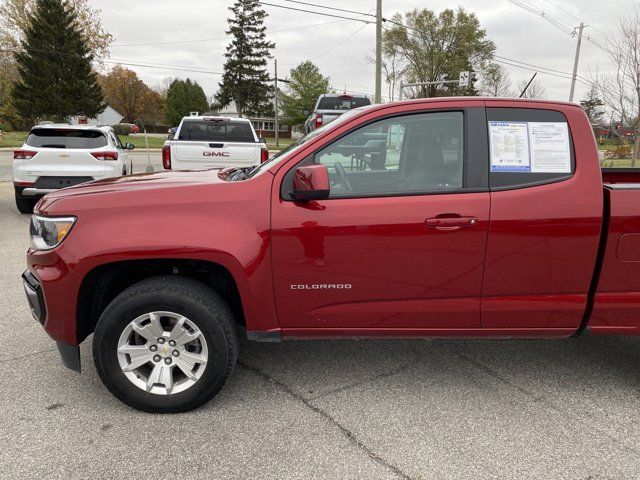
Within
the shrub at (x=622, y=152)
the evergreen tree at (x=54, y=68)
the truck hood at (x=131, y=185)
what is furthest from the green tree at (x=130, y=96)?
the truck hood at (x=131, y=185)

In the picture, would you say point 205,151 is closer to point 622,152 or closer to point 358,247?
point 358,247

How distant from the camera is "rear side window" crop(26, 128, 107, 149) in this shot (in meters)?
8.66

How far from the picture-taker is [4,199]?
1092 centimetres

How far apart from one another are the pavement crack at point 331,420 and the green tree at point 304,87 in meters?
60.9

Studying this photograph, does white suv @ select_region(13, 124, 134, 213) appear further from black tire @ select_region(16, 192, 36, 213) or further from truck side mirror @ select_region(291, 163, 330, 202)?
truck side mirror @ select_region(291, 163, 330, 202)

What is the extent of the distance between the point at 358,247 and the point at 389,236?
0.18 m

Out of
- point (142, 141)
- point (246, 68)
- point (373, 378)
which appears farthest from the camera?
point (246, 68)

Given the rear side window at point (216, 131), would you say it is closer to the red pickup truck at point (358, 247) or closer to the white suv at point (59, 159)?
the white suv at point (59, 159)

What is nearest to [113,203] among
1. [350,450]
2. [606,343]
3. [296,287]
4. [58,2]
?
[296,287]

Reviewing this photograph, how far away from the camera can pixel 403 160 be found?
3053 millimetres

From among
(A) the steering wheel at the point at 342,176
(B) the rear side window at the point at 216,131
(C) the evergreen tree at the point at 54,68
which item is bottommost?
(A) the steering wheel at the point at 342,176

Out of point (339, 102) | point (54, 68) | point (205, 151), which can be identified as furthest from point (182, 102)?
point (205, 151)

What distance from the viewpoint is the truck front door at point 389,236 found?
277 centimetres

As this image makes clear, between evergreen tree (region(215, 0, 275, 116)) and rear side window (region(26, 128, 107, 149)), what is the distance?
53796 mm
